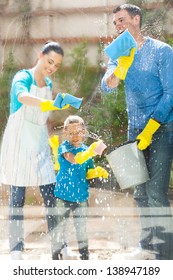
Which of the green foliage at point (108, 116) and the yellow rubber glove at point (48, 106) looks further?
the green foliage at point (108, 116)

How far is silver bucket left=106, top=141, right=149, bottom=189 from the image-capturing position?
2318 mm

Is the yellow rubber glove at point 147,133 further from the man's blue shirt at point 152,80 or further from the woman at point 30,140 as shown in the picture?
the woman at point 30,140

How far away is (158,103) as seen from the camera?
2.31 meters

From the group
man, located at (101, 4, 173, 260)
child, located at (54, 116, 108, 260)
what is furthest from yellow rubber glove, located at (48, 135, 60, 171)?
man, located at (101, 4, 173, 260)

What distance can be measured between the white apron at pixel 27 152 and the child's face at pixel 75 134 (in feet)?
0.29

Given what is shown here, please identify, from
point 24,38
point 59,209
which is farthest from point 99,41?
point 59,209

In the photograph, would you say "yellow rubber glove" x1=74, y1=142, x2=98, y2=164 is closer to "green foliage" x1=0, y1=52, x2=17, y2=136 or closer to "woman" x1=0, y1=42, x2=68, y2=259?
"woman" x1=0, y1=42, x2=68, y2=259

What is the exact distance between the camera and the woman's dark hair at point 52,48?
2332 mm

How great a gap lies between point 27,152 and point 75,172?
20 centimetres

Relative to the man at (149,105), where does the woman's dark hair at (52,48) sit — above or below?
above

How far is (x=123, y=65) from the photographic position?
2.31 m

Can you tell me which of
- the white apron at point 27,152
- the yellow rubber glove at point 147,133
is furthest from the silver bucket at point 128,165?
the white apron at point 27,152

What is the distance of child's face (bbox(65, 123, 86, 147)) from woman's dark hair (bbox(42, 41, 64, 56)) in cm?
28

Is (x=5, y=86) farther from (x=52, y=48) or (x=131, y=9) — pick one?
(x=131, y=9)
